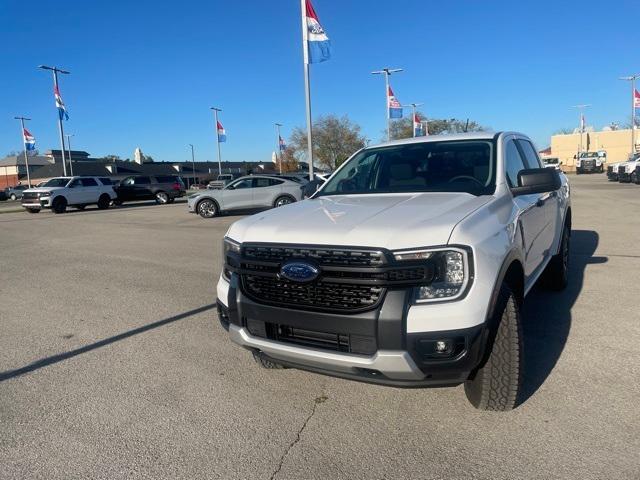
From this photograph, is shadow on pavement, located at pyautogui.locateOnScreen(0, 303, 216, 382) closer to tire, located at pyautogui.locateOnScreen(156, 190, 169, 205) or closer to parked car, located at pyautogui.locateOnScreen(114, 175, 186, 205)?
parked car, located at pyautogui.locateOnScreen(114, 175, 186, 205)

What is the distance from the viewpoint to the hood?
2.69m

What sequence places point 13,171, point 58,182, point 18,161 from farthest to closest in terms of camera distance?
point 18,161 < point 13,171 < point 58,182

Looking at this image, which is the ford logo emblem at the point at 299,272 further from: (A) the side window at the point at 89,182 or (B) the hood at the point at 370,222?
(A) the side window at the point at 89,182

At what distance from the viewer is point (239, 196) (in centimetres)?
1817

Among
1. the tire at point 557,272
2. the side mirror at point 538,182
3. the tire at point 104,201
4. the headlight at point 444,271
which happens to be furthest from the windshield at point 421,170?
the tire at point 104,201

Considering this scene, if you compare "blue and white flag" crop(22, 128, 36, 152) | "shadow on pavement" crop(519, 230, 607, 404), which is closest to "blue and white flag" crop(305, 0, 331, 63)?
"shadow on pavement" crop(519, 230, 607, 404)

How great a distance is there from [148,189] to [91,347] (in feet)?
84.1

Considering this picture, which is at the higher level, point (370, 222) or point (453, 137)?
point (453, 137)

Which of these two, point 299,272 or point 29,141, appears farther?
point 29,141

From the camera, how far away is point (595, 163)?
170 feet

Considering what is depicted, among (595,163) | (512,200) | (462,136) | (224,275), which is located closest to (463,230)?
(512,200)

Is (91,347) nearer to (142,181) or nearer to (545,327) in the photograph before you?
(545,327)

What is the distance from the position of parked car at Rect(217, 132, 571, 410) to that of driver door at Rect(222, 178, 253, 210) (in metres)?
14.7

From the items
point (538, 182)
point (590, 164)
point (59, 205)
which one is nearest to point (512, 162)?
point (538, 182)
